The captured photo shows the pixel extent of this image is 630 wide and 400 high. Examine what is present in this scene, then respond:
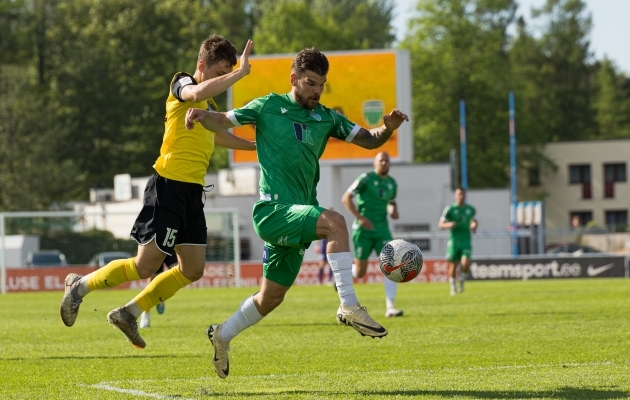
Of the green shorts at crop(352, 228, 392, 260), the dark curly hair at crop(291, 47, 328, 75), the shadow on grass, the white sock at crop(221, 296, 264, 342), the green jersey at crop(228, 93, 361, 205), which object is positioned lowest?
the shadow on grass

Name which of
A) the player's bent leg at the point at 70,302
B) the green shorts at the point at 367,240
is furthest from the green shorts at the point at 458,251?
the player's bent leg at the point at 70,302

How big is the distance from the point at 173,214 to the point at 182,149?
1.73ft

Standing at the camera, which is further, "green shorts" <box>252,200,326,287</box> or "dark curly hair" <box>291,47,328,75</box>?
"dark curly hair" <box>291,47,328,75</box>

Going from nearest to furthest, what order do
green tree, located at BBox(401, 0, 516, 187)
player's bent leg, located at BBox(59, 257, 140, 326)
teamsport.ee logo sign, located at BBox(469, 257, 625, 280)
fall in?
player's bent leg, located at BBox(59, 257, 140, 326) < teamsport.ee logo sign, located at BBox(469, 257, 625, 280) < green tree, located at BBox(401, 0, 516, 187)

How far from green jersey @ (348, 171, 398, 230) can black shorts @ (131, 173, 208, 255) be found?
7440mm

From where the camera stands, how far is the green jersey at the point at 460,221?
2231cm

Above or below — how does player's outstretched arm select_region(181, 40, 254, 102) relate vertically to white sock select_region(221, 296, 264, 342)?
above

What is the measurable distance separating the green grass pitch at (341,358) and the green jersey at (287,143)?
138 cm

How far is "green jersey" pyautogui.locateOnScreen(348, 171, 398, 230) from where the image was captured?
16109 mm

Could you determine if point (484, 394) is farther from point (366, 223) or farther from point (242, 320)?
point (366, 223)

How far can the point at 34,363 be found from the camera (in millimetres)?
9836

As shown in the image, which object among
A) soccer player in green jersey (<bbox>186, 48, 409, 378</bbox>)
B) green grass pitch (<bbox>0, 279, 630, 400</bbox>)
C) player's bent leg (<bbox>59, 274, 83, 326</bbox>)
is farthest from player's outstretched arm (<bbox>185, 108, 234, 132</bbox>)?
player's bent leg (<bbox>59, 274, 83, 326</bbox>)

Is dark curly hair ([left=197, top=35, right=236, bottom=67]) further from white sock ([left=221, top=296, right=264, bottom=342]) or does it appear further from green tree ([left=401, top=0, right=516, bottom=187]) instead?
green tree ([left=401, top=0, right=516, bottom=187])

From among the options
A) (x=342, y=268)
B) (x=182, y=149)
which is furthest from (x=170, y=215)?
(x=342, y=268)
